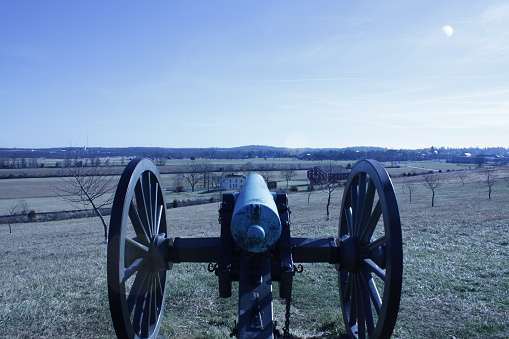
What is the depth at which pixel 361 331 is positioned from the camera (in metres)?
4.28

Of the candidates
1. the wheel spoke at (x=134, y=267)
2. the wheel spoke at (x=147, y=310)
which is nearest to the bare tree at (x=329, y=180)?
the wheel spoke at (x=147, y=310)

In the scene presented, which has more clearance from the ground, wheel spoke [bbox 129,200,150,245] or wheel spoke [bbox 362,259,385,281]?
wheel spoke [bbox 129,200,150,245]

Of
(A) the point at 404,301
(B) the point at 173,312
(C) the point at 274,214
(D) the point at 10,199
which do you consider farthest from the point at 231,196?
(D) the point at 10,199

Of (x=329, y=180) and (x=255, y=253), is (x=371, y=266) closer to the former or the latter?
(x=255, y=253)

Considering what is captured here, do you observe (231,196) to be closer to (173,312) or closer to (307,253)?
(307,253)

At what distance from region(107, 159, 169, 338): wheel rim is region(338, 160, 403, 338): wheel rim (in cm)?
221

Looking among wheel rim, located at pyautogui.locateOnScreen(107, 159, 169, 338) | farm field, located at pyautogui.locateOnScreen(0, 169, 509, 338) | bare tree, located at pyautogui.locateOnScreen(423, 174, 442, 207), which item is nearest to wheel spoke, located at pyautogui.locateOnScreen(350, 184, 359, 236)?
farm field, located at pyautogui.locateOnScreen(0, 169, 509, 338)

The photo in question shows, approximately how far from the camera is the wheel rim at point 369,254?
A: 3.35m

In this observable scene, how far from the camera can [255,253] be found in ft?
12.4

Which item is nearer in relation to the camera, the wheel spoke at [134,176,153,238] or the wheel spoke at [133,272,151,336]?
the wheel spoke at [133,272,151,336]

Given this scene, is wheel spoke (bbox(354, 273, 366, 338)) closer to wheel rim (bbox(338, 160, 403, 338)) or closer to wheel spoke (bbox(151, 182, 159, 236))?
wheel rim (bbox(338, 160, 403, 338))

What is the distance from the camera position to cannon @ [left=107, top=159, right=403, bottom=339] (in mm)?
3322

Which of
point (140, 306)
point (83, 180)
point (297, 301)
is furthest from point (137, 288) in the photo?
point (83, 180)

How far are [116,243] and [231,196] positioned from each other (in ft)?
4.99
